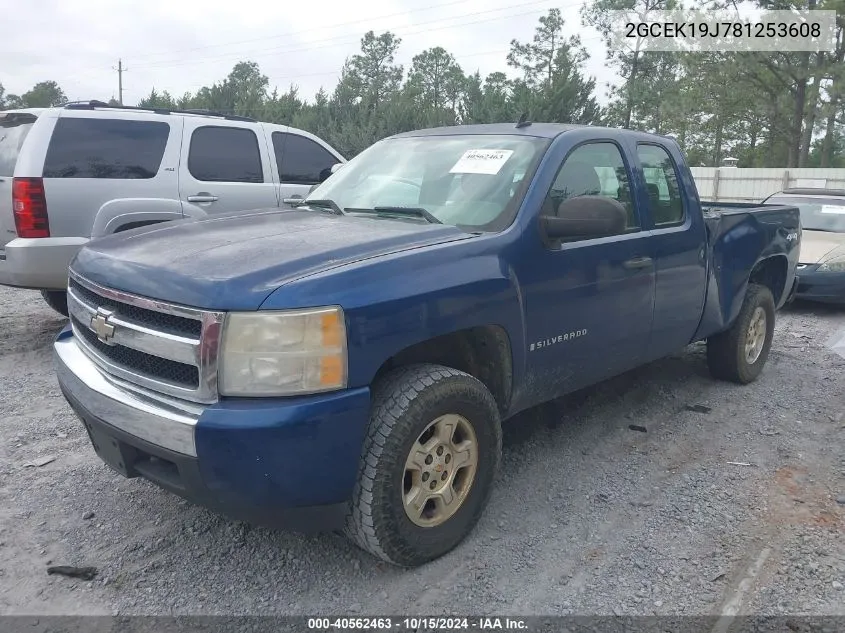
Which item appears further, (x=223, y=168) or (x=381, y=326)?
(x=223, y=168)

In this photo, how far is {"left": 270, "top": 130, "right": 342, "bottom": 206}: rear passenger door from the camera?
7.45m

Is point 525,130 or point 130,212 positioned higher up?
point 525,130

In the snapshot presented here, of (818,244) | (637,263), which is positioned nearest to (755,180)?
(818,244)

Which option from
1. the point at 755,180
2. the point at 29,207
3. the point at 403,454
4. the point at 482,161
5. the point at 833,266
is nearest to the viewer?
the point at 403,454

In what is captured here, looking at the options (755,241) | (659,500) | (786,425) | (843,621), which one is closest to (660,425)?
(786,425)

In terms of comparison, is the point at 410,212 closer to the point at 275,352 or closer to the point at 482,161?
the point at 482,161

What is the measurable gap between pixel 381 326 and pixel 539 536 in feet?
4.32

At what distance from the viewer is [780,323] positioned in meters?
8.14

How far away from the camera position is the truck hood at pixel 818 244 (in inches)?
347

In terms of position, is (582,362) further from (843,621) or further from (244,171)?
(244,171)

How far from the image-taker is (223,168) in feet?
22.7

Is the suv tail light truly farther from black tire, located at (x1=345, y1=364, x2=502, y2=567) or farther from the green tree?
the green tree

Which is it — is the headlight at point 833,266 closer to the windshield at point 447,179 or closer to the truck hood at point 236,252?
the windshield at point 447,179

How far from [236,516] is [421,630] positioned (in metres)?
0.78
